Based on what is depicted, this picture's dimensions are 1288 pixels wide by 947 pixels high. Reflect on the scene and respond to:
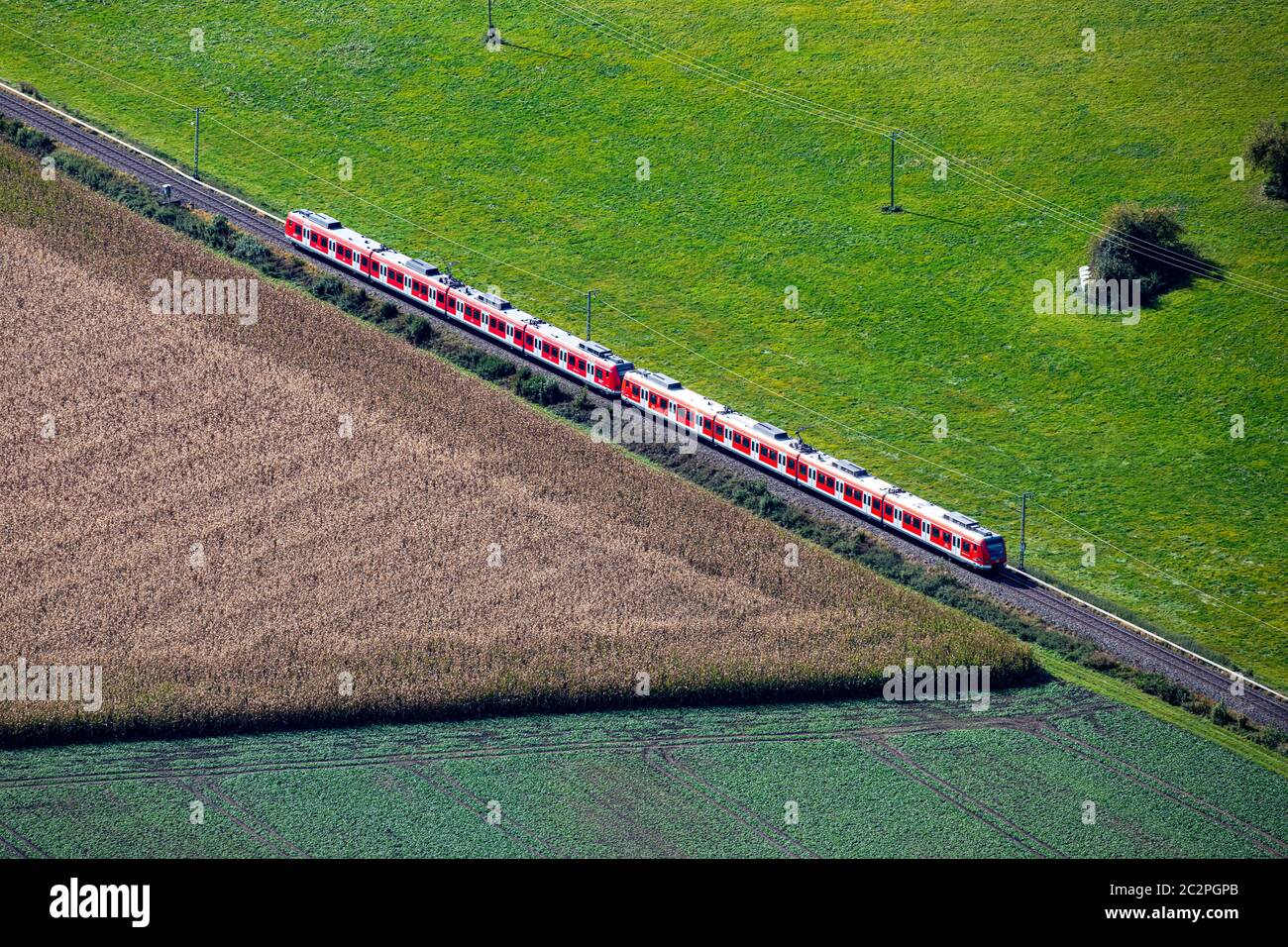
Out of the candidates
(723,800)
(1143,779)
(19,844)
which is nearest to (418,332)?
(723,800)

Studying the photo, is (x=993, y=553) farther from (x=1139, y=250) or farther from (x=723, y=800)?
(x=1139, y=250)

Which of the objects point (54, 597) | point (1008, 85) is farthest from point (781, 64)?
point (54, 597)

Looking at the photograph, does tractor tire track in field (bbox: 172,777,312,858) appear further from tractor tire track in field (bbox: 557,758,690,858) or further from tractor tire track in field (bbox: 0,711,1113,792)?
tractor tire track in field (bbox: 557,758,690,858)

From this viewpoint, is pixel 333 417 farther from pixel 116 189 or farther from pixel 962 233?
pixel 962 233

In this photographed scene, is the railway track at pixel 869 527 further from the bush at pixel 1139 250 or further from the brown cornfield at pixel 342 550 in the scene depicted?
the bush at pixel 1139 250

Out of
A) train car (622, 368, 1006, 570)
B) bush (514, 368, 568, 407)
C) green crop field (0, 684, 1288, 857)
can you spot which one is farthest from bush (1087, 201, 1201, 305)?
green crop field (0, 684, 1288, 857)

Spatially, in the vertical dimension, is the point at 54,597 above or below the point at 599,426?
below
